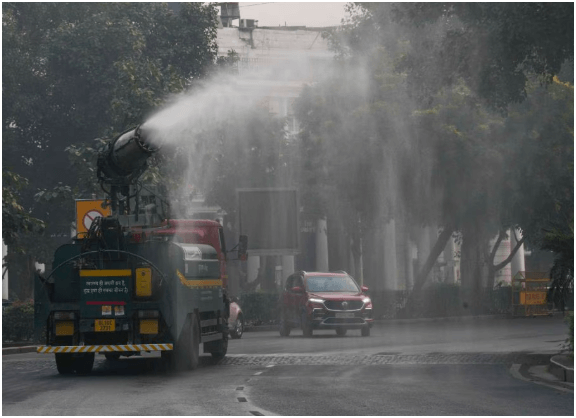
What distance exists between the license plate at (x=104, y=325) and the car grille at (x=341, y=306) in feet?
45.2

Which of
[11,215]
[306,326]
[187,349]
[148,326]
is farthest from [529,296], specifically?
[148,326]

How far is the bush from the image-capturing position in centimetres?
3197

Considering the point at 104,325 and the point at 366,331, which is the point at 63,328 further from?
the point at 366,331

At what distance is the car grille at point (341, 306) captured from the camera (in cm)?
3269

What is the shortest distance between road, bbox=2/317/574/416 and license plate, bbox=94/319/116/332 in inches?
31.0

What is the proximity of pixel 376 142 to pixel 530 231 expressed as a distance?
627 cm

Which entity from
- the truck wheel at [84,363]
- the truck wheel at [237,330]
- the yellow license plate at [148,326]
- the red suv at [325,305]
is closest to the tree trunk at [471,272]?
the red suv at [325,305]

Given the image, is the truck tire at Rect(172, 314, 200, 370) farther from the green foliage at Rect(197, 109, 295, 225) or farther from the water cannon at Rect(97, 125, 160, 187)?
the green foliage at Rect(197, 109, 295, 225)

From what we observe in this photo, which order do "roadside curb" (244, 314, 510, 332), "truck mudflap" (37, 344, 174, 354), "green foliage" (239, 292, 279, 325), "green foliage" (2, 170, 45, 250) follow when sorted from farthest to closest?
1. "green foliage" (239, 292, 279, 325)
2. "roadside curb" (244, 314, 510, 332)
3. "green foliage" (2, 170, 45, 250)
4. "truck mudflap" (37, 344, 174, 354)

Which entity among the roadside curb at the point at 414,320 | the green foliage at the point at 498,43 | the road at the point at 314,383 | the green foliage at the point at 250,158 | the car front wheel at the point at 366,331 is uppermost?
the green foliage at the point at 250,158

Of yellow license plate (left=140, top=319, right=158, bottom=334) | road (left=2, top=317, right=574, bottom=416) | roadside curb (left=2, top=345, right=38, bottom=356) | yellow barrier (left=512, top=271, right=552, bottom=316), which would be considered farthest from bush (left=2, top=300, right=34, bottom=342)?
yellow barrier (left=512, top=271, right=552, bottom=316)

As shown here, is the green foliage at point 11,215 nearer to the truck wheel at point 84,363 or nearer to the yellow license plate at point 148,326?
the truck wheel at point 84,363

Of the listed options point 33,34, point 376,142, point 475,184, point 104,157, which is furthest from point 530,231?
point 104,157

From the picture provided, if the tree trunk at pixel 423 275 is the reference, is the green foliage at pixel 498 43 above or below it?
above
